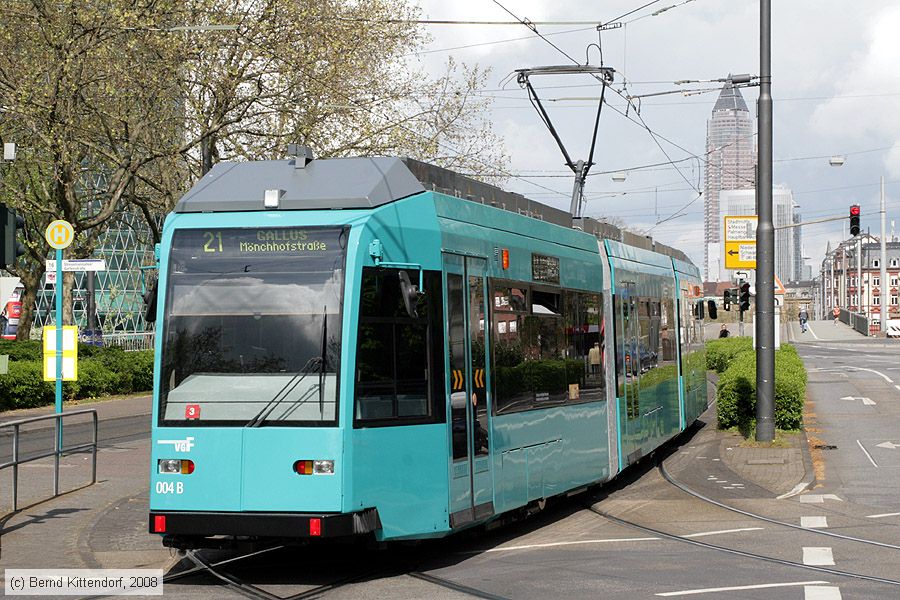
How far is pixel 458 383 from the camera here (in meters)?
10.3

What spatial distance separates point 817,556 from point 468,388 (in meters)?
3.13

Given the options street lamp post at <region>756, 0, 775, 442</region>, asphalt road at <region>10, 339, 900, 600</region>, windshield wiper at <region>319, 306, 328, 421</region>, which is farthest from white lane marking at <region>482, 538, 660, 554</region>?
street lamp post at <region>756, 0, 775, 442</region>

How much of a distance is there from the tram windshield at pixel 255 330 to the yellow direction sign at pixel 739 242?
1725cm

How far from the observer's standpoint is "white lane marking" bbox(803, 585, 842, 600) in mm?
8695

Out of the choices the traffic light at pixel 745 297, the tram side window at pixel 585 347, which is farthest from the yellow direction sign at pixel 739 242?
the tram side window at pixel 585 347

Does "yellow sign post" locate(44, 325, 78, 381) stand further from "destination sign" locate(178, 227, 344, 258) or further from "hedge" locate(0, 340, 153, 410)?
"hedge" locate(0, 340, 153, 410)

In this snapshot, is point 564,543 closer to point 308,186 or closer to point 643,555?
point 643,555

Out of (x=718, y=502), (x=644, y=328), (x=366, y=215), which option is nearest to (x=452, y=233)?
(x=366, y=215)

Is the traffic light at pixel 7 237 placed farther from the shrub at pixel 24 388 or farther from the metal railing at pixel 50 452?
the shrub at pixel 24 388

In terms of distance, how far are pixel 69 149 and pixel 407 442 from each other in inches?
953

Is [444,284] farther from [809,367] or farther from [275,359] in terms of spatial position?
[809,367]

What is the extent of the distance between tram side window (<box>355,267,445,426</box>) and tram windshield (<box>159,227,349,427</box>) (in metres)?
0.23

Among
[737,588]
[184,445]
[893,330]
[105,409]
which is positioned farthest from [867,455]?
[893,330]

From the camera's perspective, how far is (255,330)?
9438mm
